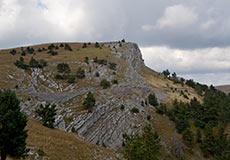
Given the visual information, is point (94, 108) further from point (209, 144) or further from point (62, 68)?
point (209, 144)

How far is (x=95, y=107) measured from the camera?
5744 centimetres

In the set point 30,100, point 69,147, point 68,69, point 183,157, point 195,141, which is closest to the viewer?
point 69,147

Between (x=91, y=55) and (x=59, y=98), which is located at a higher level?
(x=91, y=55)

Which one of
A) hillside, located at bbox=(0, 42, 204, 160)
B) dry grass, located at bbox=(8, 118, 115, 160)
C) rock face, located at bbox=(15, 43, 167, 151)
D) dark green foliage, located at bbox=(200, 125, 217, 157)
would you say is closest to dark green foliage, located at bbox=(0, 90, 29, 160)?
dry grass, located at bbox=(8, 118, 115, 160)

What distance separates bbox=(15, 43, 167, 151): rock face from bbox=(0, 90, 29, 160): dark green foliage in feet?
94.4

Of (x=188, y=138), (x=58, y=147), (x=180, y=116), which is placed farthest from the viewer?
(x=180, y=116)

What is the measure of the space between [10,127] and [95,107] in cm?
4216

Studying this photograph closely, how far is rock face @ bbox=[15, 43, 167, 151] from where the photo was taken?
50.4m

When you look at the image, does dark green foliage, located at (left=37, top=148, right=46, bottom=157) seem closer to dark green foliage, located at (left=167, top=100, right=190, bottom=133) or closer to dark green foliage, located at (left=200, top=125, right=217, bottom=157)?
dark green foliage, located at (left=167, top=100, right=190, bottom=133)

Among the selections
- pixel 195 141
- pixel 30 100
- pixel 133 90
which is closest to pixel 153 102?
pixel 133 90

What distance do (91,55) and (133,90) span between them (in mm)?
50573

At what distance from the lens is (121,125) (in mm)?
59281

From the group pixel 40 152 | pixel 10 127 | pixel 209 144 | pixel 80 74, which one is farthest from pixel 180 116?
pixel 10 127

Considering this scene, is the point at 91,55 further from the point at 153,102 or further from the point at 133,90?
the point at 153,102
